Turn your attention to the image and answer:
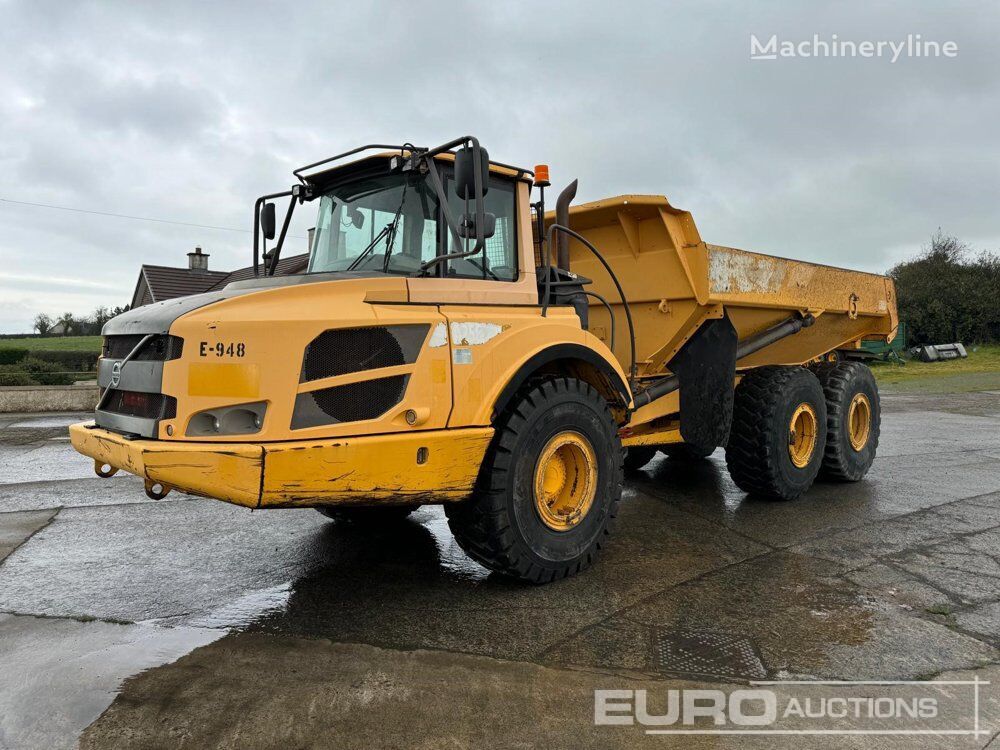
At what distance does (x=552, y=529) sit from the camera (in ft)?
13.6

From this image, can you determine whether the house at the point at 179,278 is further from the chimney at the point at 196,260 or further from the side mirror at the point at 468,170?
the side mirror at the point at 468,170

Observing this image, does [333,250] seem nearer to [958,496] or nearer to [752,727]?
[752,727]

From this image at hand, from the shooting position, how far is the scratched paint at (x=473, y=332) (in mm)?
3770

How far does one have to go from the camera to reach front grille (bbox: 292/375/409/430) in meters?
3.40

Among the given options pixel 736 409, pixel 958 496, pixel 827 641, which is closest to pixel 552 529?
pixel 827 641

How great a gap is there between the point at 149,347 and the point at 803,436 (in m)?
5.45

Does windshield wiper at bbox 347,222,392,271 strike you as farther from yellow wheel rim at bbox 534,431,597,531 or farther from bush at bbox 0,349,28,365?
bush at bbox 0,349,28,365

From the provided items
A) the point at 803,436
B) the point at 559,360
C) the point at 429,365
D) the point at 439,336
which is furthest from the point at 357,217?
the point at 803,436

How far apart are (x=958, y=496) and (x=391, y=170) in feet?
18.5

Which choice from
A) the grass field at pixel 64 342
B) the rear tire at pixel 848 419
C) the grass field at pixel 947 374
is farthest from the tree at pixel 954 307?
the grass field at pixel 64 342

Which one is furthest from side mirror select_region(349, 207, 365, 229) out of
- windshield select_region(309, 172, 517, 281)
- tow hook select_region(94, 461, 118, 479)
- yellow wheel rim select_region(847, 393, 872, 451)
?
yellow wheel rim select_region(847, 393, 872, 451)

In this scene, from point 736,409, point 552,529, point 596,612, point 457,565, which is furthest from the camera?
point 736,409

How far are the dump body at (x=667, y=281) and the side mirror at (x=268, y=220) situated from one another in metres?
2.10

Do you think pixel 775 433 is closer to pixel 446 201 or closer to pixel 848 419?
pixel 848 419
